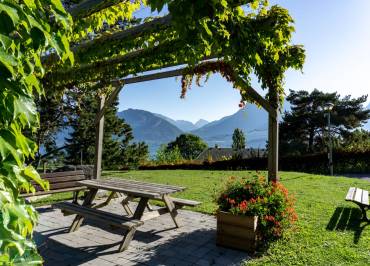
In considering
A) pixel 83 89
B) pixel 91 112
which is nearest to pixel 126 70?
pixel 83 89

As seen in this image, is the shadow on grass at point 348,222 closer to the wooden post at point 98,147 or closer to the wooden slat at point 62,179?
the wooden slat at point 62,179

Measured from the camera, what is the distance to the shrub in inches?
199

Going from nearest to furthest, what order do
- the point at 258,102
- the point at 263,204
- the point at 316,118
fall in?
the point at 263,204 < the point at 258,102 < the point at 316,118

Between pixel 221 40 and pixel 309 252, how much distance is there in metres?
3.49

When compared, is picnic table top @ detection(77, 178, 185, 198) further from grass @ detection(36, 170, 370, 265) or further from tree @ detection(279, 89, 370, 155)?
tree @ detection(279, 89, 370, 155)

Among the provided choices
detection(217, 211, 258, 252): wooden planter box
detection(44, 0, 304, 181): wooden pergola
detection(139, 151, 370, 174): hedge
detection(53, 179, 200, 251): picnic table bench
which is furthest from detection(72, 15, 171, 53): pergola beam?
detection(139, 151, 370, 174): hedge

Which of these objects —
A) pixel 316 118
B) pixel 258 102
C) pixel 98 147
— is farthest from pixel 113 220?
pixel 316 118

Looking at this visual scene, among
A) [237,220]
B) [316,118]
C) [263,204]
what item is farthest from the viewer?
[316,118]

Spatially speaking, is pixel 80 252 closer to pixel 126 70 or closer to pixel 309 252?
pixel 309 252

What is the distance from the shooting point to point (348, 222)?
667 centimetres

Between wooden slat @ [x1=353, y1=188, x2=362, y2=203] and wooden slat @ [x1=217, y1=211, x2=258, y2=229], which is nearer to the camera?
wooden slat @ [x1=217, y1=211, x2=258, y2=229]

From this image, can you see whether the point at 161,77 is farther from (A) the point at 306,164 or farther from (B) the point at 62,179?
(A) the point at 306,164

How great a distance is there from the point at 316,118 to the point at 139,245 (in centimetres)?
3715

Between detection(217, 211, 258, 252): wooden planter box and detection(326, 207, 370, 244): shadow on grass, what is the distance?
194 cm
